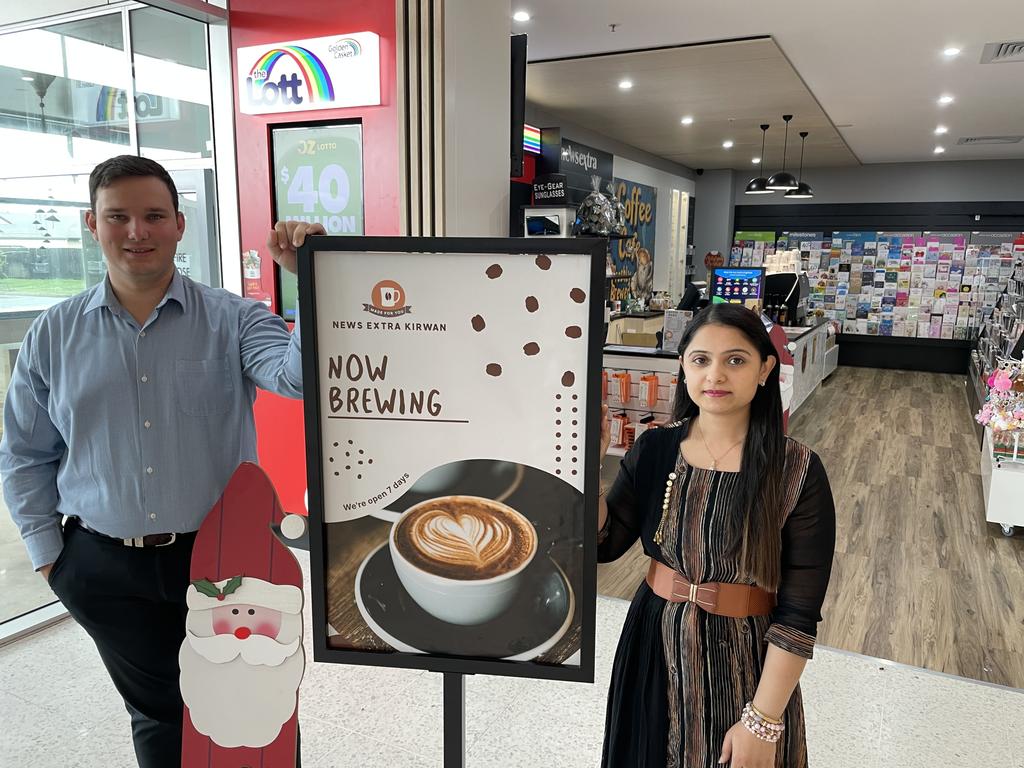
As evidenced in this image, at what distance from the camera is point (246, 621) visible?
1.40 metres

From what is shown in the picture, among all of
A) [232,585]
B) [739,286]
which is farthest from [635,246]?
[232,585]

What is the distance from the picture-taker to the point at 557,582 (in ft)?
3.86

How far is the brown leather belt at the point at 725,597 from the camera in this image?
1468 millimetres

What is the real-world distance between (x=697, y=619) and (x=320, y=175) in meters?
3.12

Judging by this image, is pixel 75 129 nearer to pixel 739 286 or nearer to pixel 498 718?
pixel 498 718

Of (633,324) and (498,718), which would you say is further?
(633,324)

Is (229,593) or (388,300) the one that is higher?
(388,300)

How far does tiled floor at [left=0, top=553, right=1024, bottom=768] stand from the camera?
2.51 m

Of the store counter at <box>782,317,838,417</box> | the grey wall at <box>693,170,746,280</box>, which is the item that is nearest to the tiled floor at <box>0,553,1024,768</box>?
the store counter at <box>782,317,838,417</box>

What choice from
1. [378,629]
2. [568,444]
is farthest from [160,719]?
[568,444]

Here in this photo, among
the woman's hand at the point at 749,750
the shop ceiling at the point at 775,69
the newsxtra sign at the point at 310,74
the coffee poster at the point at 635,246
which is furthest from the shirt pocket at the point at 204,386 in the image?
the coffee poster at the point at 635,246

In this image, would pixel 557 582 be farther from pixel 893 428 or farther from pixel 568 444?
pixel 893 428

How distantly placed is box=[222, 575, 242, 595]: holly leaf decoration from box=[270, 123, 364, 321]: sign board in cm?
261

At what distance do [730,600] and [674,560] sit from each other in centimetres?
13
